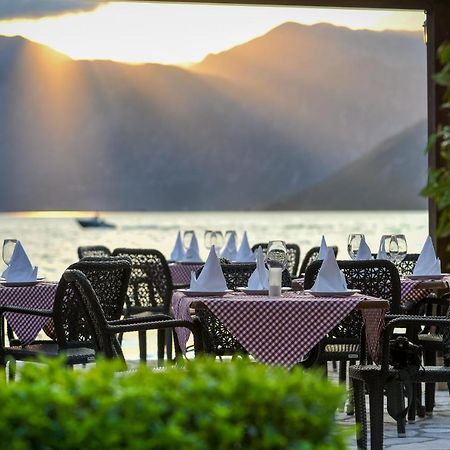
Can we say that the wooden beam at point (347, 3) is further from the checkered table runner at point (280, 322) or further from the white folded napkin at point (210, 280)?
the checkered table runner at point (280, 322)

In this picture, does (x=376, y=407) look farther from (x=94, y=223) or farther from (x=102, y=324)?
(x=94, y=223)

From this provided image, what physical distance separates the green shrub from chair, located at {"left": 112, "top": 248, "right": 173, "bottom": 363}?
555 centimetres

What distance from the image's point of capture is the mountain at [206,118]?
39.1m

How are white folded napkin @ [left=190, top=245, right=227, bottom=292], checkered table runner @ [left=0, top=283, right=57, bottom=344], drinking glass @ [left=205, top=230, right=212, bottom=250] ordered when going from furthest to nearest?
drinking glass @ [left=205, top=230, right=212, bottom=250], checkered table runner @ [left=0, top=283, right=57, bottom=344], white folded napkin @ [left=190, top=245, right=227, bottom=292]

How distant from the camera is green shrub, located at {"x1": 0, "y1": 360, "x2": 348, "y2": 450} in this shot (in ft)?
6.26

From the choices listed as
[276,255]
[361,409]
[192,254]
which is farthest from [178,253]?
[361,409]

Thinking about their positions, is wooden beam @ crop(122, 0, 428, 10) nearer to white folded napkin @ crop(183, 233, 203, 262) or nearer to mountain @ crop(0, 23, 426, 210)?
white folded napkin @ crop(183, 233, 203, 262)

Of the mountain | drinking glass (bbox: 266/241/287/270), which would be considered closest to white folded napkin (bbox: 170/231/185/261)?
drinking glass (bbox: 266/241/287/270)

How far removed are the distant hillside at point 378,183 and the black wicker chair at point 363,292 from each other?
3288 cm

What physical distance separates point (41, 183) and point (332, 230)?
31.1 ft

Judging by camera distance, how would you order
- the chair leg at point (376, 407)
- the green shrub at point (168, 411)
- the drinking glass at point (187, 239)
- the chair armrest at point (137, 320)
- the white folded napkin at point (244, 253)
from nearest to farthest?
the green shrub at point (168, 411), the chair leg at point (376, 407), the chair armrest at point (137, 320), the white folded napkin at point (244, 253), the drinking glass at point (187, 239)

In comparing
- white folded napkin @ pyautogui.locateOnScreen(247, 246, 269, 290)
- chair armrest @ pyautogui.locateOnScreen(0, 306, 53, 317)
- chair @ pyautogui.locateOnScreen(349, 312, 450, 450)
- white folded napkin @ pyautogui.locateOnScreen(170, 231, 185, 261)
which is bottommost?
chair @ pyautogui.locateOnScreen(349, 312, 450, 450)

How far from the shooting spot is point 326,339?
543 centimetres

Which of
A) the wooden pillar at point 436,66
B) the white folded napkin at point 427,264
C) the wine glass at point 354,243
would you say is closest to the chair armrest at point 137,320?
the wine glass at point 354,243
